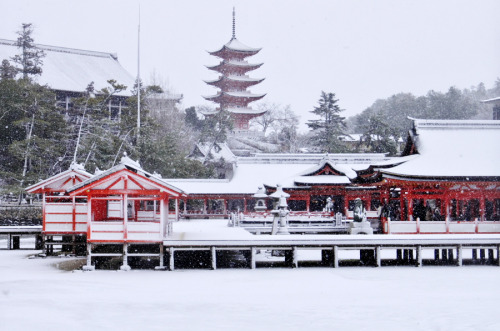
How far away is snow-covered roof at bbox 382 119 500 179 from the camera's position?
24547 mm

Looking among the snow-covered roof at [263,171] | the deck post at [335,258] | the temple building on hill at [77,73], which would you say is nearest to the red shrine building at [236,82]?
the temple building on hill at [77,73]

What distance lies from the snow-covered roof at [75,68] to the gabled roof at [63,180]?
2337 cm

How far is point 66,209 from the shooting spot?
73.1ft

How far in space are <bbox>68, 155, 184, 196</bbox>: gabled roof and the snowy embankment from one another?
2.50m

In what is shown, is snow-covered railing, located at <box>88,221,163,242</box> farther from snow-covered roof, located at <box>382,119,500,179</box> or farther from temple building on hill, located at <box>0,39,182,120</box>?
temple building on hill, located at <box>0,39,182,120</box>

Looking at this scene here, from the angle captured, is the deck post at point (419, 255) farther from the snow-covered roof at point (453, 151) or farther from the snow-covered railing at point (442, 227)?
the snow-covered roof at point (453, 151)

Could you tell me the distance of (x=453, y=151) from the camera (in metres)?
26.3

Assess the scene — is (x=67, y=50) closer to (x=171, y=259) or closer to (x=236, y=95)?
(x=236, y=95)

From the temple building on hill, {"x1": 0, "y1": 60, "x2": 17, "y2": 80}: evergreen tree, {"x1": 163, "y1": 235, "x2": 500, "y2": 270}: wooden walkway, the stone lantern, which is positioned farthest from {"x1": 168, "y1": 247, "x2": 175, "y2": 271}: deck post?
{"x1": 0, "y1": 60, "x2": 17, "y2": 80}: evergreen tree

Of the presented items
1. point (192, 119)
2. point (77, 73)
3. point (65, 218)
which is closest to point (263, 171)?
point (77, 73)

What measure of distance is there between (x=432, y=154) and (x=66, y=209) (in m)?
14.5

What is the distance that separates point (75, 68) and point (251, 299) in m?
40.3

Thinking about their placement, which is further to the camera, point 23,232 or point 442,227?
point 23,232

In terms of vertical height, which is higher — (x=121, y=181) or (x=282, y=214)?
(x=121, y=181)
